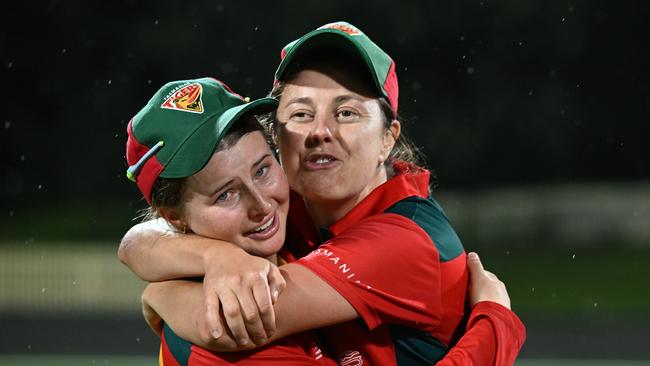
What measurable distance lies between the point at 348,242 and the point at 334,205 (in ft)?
1.45

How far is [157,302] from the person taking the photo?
8.93 ft

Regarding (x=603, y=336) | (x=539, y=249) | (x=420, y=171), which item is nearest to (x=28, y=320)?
(x=603, y=336)

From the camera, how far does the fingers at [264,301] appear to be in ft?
7.77

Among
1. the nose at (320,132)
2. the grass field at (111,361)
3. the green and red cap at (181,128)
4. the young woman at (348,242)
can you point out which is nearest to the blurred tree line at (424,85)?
the grass field at (111,361)

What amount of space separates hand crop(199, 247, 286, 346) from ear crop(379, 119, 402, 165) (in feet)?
2.41

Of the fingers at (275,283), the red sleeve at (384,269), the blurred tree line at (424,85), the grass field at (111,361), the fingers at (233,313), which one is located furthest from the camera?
the blurred tree line at (424,85)

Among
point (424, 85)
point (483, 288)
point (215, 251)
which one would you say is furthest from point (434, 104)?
point (215, 251)

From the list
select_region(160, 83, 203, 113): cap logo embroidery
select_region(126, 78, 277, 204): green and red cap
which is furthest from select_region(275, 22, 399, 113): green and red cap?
select_region(160, 83, 203, 113): cap logo embroidery

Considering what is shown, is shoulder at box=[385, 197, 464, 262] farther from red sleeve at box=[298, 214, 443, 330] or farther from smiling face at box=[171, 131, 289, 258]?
smiling face at box=[171, 131, 289, 258]

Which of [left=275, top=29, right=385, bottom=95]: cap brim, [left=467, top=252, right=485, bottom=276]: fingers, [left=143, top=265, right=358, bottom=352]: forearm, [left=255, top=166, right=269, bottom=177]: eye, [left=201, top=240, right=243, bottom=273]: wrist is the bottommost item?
[left=467, top=252, right=485, bottom=276]: fingers

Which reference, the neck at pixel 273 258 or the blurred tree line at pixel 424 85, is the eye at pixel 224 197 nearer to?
the neck at pixel 273 258

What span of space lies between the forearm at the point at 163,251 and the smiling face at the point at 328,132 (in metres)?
0.42

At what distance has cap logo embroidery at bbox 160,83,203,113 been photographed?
2684mm

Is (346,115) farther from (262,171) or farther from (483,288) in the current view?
(483,288)
